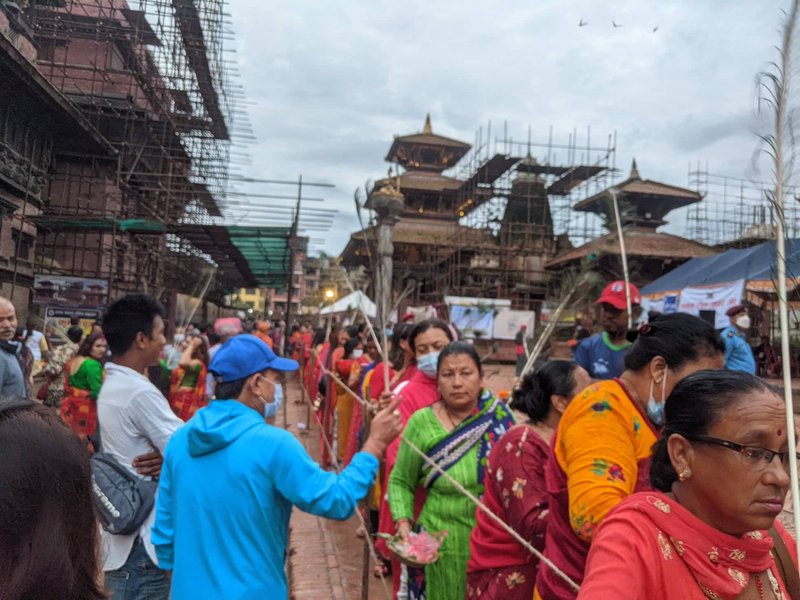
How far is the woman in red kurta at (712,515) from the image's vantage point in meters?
1.24

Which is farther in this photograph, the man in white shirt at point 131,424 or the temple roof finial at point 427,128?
the temple roof finial at point 427,128

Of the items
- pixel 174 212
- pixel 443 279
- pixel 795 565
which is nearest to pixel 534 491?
pixel 795 565

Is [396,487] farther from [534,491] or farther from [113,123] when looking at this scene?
[113,123]

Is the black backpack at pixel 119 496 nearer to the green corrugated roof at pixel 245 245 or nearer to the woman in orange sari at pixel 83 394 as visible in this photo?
the woman in orange sari at pixel 83 394

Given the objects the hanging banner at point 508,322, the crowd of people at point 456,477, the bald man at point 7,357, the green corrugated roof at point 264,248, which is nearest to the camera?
the crowd of people at point 456,477

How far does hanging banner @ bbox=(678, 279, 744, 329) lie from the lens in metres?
12.2

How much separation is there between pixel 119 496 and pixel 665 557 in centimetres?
208

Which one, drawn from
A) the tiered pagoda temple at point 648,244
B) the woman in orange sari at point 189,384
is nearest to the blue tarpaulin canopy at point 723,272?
the tiered pagoda temple at point 648,244

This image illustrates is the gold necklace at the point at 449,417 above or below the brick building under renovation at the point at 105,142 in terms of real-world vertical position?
below

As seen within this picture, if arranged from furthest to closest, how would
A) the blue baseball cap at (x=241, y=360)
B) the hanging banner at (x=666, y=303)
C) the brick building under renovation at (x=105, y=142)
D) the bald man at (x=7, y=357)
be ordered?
the hanging banner at (x=666, y=303), the brick building under renovation at (x=105, y=142), the bald man at (x=7, y=357), the blue baseball cap at (x=241, y=360)

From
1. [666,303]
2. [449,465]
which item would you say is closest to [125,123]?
[666,303]

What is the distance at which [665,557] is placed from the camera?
1251 millimetres

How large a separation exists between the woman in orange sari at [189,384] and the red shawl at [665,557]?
5160mm

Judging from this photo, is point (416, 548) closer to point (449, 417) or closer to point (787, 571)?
point (449, 417)
